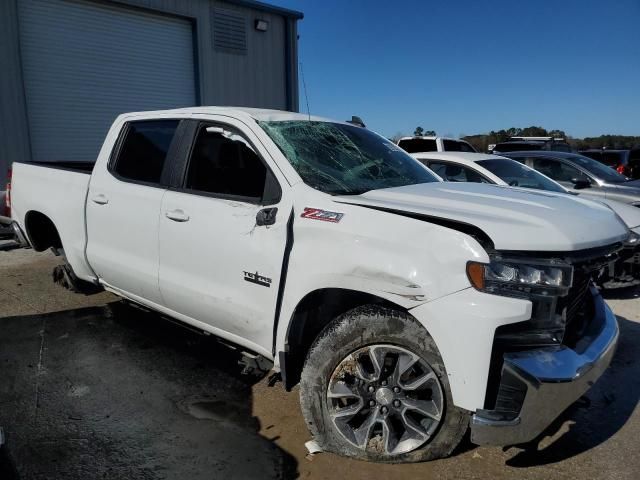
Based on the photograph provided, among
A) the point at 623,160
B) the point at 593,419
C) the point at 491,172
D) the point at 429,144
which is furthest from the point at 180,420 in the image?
the point at 623,160

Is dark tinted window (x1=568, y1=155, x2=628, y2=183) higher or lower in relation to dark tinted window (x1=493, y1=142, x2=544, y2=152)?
lower

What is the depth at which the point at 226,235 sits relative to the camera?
10.1 feet

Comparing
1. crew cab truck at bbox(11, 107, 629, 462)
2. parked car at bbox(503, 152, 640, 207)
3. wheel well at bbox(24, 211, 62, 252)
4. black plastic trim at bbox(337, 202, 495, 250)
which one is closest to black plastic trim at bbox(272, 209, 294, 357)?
crew cab truck at bbox(11, 107, 629, 462)

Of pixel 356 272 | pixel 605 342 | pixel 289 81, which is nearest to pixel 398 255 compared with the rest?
pixel 356 272

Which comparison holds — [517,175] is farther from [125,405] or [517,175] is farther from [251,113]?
[125,405]

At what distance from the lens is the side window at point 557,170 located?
27.7 ft

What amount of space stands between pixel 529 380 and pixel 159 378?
2.57 meters

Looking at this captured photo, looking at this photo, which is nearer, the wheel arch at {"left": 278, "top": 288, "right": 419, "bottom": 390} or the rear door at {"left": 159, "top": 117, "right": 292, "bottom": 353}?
the wheel arch at {"left": 278, "top": 288, "right": 419, "bottom": 390}

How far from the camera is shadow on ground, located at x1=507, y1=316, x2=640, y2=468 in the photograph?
2.88 m

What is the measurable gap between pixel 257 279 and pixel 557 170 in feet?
23.6

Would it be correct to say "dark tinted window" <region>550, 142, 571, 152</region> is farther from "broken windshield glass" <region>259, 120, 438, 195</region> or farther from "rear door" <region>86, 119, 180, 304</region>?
"rear door" <region>86, 119, 180, 304</region>

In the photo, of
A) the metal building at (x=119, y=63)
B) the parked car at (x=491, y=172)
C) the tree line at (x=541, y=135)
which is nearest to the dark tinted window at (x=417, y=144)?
the metal building at (x=119, y=63)

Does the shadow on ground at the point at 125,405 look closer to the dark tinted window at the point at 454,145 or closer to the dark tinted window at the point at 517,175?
the dark tinted window at the point at 517,175

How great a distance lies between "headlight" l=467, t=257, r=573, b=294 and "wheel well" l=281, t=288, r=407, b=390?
0.62m
